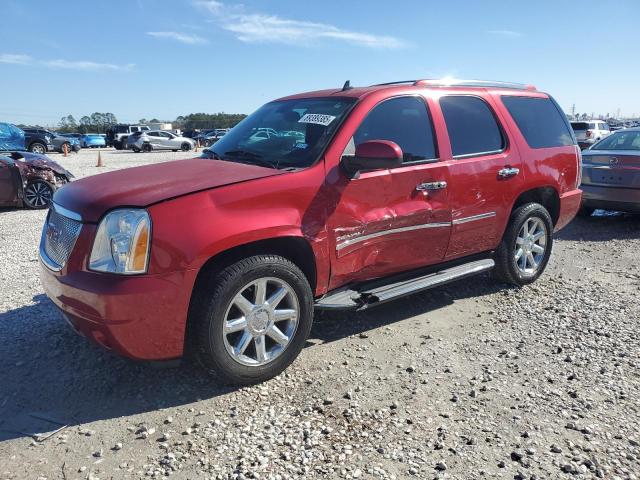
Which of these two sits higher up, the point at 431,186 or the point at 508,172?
the point at 508,172

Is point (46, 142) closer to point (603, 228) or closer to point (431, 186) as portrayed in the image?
point (603, 228)

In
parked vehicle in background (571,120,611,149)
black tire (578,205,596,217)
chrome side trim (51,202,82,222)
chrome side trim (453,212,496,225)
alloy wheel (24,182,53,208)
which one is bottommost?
alloy wheel (24,182,53,208)

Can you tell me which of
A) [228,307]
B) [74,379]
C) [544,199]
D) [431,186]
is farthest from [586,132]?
[74,379]

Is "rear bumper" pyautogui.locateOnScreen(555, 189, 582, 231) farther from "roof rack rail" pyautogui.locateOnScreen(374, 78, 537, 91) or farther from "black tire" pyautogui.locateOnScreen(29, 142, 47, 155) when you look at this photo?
"black tire" pyautogui.locateOnScreen(29, 142, 47, 155)

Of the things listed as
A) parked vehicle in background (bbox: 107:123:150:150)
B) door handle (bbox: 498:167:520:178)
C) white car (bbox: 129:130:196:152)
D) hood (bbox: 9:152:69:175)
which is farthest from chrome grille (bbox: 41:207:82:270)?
parked vehicle in background (bbox: 107:123:150:150)

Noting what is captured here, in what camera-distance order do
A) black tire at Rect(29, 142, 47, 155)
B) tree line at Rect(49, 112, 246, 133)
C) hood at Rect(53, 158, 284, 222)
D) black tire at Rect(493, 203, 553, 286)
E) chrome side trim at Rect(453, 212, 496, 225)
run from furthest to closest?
tree line at Rect(49, 112, 246, 133) → black tire at Rect(29, 142, 47, 155) → black tire at Rect(493, 203, 553, 286) → chrome side trim at Rect(453, 212, 496, 225) → hood at Rect(53, 158, 284, 222)

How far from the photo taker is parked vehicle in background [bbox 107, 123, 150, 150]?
37.7 metres

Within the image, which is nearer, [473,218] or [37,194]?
[473,218]

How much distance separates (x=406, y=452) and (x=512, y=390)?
0.99 meters

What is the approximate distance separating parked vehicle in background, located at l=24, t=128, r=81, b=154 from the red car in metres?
31.4

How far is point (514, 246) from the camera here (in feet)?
16.4

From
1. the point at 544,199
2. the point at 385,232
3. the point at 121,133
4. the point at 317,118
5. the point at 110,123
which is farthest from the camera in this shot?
the point at 110,123

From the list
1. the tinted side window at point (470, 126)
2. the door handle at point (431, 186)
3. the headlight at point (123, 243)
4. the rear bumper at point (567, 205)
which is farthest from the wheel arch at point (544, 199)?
the headlight at point (123, 243)

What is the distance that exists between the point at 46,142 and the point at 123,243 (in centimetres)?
3383
